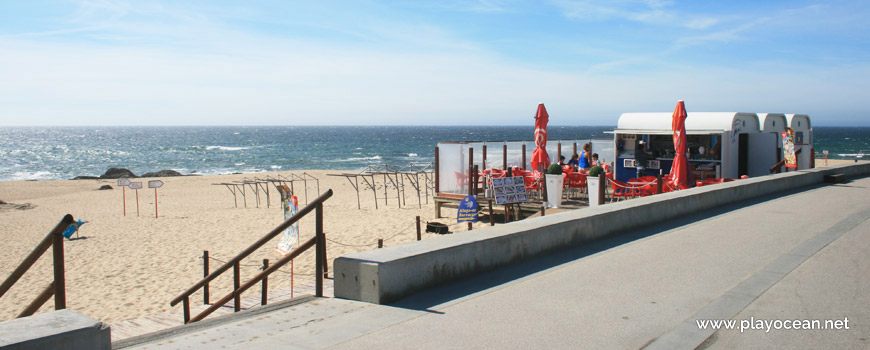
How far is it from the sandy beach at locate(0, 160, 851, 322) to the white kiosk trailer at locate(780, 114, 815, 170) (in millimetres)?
10879

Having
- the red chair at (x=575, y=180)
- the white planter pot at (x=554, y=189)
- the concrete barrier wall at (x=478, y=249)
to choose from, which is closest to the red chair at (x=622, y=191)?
the red chair at (x=575, y=180)

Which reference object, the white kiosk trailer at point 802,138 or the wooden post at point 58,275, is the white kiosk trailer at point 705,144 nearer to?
the white kiosk trailer at point 802,138

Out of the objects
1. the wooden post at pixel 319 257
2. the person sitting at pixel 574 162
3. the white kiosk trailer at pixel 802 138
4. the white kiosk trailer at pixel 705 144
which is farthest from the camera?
the white kiosk trailer at pixel 802 138

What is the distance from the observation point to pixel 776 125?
17.8m

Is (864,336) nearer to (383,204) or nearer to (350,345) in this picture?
(350,345)

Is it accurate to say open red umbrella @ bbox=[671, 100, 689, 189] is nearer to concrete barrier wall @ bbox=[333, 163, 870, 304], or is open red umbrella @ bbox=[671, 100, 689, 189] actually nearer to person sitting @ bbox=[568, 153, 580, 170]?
person sitting @ bbox=[568, 153, 580, 170]

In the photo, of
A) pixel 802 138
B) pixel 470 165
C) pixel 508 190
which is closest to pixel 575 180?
pixel 470 165

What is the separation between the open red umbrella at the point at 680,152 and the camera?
1398 cm

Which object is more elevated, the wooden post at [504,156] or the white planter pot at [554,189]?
the wooden post at [504,156]

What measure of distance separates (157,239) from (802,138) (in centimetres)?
1931

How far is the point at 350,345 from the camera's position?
379cm

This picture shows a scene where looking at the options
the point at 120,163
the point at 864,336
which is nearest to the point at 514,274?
the point at 864,336

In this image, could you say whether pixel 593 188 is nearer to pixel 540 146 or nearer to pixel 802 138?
pixel 540 146

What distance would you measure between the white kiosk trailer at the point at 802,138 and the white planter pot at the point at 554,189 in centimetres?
944
